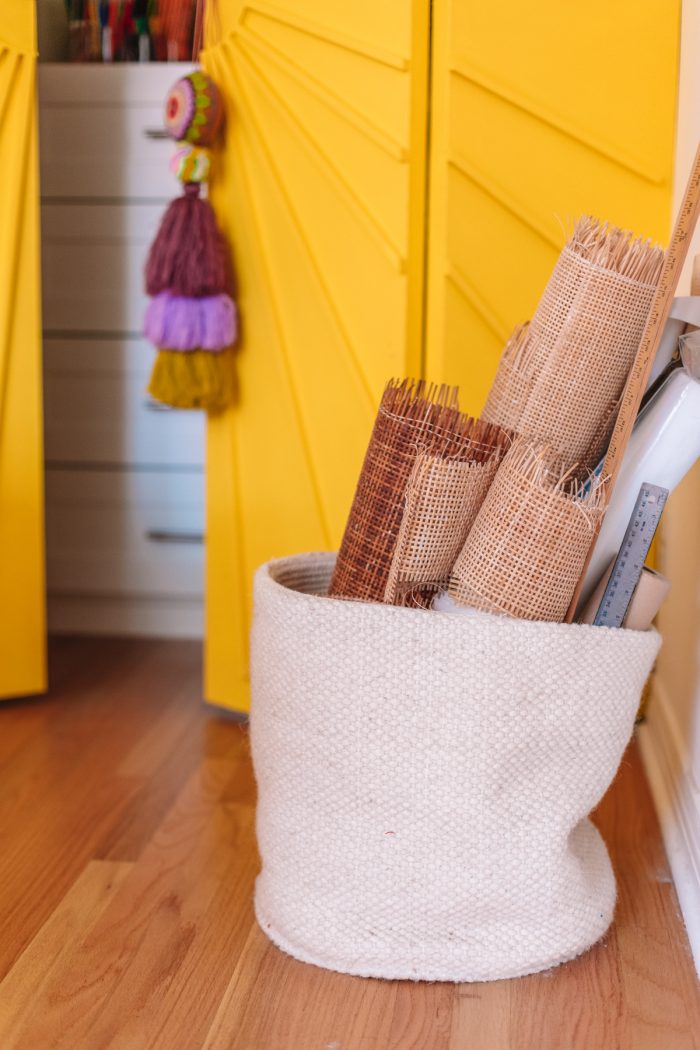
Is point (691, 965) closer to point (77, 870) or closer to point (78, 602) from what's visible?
point (77, 870)

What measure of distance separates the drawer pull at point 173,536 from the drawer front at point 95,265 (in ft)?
1.21

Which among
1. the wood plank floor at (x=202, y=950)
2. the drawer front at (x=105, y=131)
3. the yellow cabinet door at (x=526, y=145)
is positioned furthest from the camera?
the drawer front at (x=105, y=131)

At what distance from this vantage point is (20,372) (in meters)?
1.74

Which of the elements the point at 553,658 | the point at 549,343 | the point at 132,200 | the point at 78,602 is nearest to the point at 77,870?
the point at 553,658

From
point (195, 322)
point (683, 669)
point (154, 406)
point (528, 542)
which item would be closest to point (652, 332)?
point (528, 542)

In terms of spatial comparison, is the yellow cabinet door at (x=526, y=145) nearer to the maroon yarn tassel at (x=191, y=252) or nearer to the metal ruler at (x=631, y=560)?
the maroon yarn tassel at (x=191, y=252)

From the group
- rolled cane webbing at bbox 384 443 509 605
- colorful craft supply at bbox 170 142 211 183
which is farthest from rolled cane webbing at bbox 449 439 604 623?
colorful craft supply at bbox 170 142 211 183

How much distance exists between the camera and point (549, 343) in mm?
1094

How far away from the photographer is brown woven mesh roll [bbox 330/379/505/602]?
1027mm

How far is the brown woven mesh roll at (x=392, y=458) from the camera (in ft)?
3.37

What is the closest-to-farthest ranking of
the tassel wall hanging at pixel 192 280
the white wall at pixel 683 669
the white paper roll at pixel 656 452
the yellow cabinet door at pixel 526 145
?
the white paper roll at pixel 656 452 → the white wall at pixel 683 669 → the yellow cabinet door at pixel 526 145 → the tassel wall hanging at pixel 192 280

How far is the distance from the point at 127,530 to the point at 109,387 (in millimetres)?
270

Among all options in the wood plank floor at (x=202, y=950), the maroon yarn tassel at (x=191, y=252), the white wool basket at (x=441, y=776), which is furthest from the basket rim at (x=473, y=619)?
the maroon yarn tassel at (x=191, y=252)

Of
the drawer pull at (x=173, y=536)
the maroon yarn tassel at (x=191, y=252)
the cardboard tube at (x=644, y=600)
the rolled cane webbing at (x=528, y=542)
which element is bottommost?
the drawer pull at (x=173, y=536)
